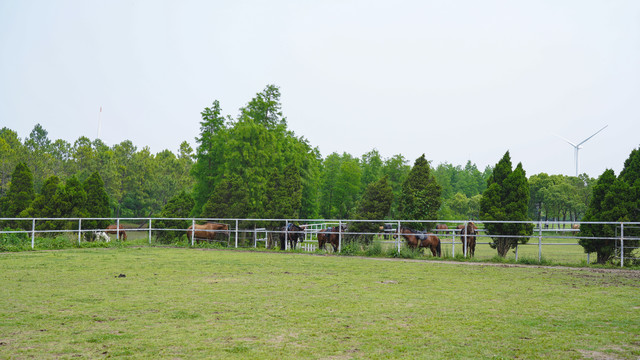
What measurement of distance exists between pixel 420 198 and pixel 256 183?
22452mm

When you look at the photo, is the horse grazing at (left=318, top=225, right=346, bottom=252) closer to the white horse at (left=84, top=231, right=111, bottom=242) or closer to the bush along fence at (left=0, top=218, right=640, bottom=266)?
the bush along fence at (left=0, top=218, right=640, bottom=266)

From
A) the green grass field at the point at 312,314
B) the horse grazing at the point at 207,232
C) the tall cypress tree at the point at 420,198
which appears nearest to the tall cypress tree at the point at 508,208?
the tall cypress tree at the point at 420,198

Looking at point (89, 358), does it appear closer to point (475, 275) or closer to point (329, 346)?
point (329, 346)

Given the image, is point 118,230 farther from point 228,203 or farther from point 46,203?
point 46,203

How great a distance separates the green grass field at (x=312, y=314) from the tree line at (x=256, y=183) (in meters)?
6.84

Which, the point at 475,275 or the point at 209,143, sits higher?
the point at 209,143

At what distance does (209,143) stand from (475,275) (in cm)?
3683

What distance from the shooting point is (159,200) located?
81812 millimetres

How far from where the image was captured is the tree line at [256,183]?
60.1ft

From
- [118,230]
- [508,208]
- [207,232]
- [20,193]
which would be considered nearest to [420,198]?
[508,208]

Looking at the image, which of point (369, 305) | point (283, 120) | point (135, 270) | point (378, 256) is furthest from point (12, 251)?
point (283, 120)

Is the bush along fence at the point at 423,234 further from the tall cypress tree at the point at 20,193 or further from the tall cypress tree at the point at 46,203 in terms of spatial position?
the tall cypress tree at the point at 20,193

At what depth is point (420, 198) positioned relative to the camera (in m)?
18.1

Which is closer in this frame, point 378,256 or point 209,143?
point 378,256
